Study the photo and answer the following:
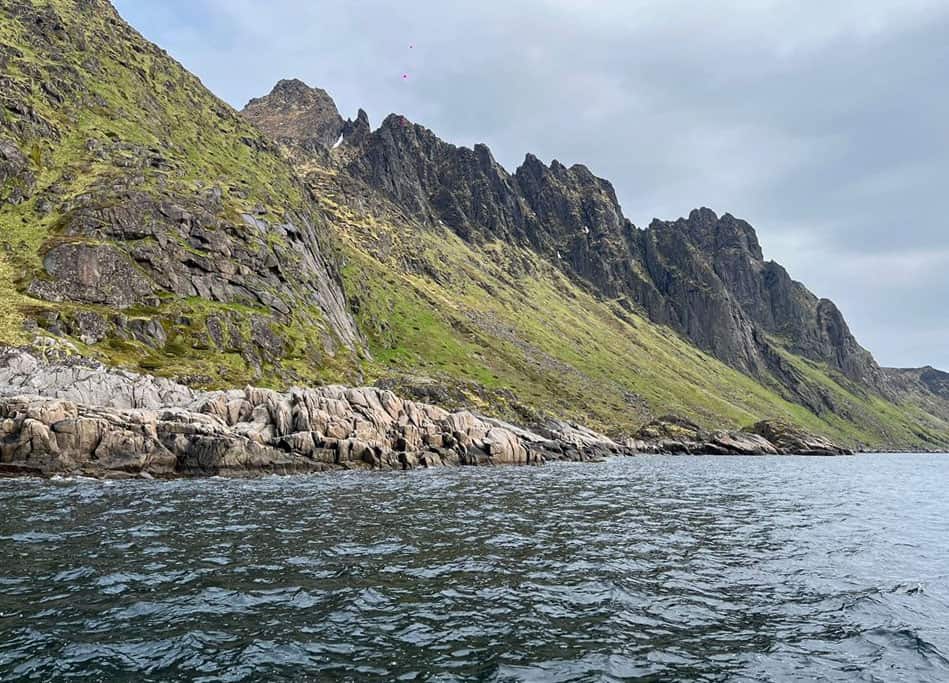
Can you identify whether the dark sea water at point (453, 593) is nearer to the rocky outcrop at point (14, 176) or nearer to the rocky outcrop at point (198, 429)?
the rocky outcrop at point (198, 429)

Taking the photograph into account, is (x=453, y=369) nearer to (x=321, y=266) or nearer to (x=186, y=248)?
(x=321, y=266)

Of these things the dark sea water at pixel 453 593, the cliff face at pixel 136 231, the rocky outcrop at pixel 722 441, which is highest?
the cliff face at pixel 136 231

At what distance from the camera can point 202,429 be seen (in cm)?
5925

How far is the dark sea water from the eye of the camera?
13852mm

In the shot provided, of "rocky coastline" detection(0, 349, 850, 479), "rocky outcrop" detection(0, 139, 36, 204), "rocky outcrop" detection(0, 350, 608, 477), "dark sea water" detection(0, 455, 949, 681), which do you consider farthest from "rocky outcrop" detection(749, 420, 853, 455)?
"rocky outcrop" detection(0, 139, 36, 204)

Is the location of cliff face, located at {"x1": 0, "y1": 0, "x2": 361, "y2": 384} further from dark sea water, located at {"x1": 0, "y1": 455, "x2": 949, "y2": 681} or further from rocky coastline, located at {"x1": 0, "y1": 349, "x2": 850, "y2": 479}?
dark sea water, located at {"x1": 0, "y1": 455, "x2": 949, "y2": 681}

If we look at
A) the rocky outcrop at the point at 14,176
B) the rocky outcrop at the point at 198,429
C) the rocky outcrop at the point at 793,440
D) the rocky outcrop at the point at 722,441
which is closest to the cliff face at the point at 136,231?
the rocky outcrop at the point at 14,176

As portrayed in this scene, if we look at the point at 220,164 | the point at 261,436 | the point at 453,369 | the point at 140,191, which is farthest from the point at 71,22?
the point at 261,436

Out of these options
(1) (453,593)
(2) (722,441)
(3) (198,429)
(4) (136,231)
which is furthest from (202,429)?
(2) (722,441)

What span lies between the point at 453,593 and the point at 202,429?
48.9 m

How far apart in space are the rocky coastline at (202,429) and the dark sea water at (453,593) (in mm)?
13651

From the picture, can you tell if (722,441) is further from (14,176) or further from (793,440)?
(14,176)

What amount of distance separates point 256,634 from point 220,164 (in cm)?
19238

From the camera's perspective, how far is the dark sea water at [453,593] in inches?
545
